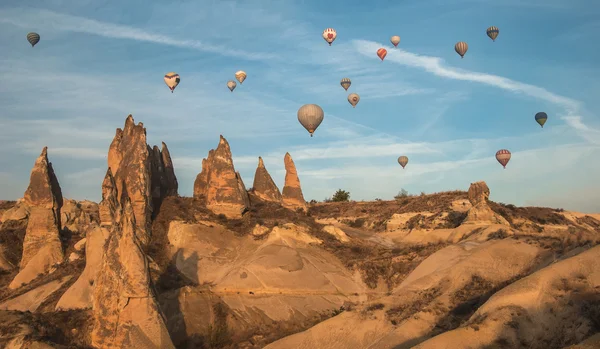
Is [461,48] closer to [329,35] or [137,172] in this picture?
[329,35]

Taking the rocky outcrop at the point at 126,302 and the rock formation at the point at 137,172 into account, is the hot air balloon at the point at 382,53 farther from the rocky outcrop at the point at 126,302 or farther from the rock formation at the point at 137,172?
the rocky outcrop at the point at 126,302

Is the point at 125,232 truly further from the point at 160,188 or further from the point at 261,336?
the point at 160,188

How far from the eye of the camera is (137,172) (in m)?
41.2

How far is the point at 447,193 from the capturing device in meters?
64.8

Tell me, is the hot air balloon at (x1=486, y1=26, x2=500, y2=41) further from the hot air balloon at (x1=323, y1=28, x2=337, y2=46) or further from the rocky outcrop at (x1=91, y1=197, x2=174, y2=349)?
the rocky outcrop at (x1=91, y1=197, x2=174, y2=349)

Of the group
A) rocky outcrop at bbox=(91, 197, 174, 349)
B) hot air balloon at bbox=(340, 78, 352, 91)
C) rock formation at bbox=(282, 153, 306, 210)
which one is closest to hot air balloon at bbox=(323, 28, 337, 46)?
hot air balloon at bbox=(340, 78, 352, 91)

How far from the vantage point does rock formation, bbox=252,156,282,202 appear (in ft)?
165

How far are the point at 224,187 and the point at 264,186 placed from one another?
7.09 m

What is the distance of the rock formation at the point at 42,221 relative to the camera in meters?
44.1

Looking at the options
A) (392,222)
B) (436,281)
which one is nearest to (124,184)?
(436,281)

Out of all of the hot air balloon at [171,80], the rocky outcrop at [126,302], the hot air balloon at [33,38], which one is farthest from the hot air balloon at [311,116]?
the rocky outcrop at [126,302]

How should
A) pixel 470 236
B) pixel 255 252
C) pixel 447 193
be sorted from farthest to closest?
pixel 447 193
pixel 470 236
pixel 255 252

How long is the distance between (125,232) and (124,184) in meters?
15.3

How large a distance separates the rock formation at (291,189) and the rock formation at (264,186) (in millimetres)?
635
